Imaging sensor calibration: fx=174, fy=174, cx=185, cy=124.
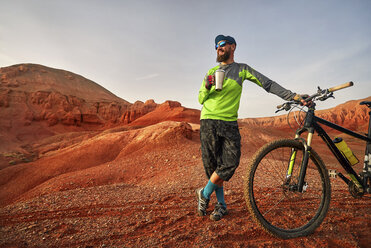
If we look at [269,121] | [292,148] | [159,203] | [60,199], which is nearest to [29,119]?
[60,199]

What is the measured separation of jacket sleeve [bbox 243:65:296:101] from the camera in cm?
223

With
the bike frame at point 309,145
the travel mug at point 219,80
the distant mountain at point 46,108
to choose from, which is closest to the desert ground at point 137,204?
the bike frame at point 309,145

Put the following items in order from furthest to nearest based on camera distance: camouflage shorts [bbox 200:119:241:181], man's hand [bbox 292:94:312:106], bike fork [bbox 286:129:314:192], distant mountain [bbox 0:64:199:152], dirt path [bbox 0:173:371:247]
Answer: distant mountain [bbox 0:64:199:152] → camouflage shorts [bbox 200:119:241:181] → man's hand [bbox 292:94:312:106] → bike fork [bbox 286:129:314:192] → dirt path [bbox 0:173:371:247]

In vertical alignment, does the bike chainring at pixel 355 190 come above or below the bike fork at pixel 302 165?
below

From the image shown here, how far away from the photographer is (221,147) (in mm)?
2379

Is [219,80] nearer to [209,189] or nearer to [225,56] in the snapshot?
[225,56]

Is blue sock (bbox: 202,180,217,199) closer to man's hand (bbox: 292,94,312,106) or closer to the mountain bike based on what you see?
the mountain bike

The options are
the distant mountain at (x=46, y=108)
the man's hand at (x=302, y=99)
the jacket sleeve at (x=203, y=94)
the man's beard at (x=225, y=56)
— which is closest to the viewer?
the man's hand at (x=302, y=99)

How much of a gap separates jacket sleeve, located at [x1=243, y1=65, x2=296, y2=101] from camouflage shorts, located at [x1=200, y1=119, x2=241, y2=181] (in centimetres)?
64

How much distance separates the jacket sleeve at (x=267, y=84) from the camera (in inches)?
87.7

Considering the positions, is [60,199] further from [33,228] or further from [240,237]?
[240,237]

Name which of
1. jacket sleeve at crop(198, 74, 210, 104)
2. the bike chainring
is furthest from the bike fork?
jacket sleeve at crop(198, 74, 210, 104)

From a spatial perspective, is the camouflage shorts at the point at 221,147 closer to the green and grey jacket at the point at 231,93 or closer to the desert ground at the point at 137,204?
the green and grey jacket at the point at 231,93

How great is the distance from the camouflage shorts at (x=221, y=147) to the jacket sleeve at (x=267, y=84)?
64 cm
